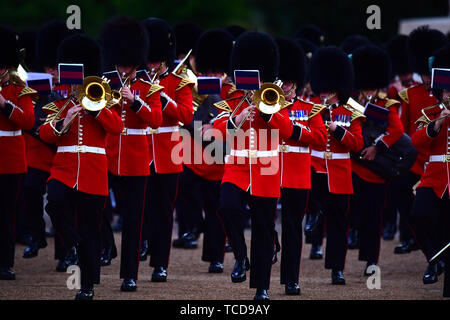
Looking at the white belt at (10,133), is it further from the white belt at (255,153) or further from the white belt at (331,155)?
the white belt at (331,155)

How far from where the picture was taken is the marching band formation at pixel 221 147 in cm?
705

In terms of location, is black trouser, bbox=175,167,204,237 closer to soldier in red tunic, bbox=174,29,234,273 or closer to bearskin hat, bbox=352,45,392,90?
soldier in red tunic, bbox=174,29,234,273

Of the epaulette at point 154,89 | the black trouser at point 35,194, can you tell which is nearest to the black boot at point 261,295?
the epaulette at point 154,89

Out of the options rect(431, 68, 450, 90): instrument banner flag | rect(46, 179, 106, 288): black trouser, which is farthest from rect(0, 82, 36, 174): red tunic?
rect(431, 68, 450, 90): instrument banner flag

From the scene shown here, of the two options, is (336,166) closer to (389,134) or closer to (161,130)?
(389,134)

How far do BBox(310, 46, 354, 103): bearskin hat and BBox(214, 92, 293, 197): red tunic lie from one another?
4.16 ft

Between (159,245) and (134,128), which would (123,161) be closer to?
(134,128)

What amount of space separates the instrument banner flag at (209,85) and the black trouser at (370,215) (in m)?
1.20

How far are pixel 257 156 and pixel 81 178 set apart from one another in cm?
104

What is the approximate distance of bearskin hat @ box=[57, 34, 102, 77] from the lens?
7.34 m

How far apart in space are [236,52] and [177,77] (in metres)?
0.76

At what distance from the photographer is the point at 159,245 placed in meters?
8.11

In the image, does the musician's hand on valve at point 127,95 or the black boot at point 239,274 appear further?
the black boot at point 239,274

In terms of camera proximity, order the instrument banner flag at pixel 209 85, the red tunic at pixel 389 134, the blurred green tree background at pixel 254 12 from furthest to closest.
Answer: the blurred green tree background at pixel 254 12 → the red tunic at pixel 389 134 → the instrument banner flag at pixel 209 85
